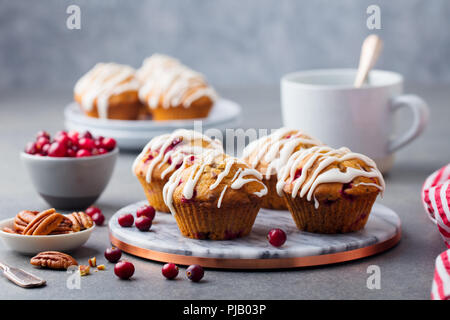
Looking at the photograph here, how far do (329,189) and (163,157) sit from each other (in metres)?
0.52

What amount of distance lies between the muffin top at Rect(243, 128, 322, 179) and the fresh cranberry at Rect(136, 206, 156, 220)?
306 mm

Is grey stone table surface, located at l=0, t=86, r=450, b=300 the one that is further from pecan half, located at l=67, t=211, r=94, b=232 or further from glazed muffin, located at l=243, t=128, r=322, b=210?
glazed muffin, located at l=243, t=128, r=322, b=210

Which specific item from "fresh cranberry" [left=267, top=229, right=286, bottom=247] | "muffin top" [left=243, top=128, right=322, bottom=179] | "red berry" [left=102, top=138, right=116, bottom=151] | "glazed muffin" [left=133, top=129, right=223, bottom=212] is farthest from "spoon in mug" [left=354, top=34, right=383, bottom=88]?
"fresh cranberry" [left=267, top=229, right=286, bottom=247]

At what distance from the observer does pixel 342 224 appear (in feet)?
6.27

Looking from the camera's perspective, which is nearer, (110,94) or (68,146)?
(68,146)

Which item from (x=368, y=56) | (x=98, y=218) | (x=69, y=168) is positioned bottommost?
(x=98, y=218)

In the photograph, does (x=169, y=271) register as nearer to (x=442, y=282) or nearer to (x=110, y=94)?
(x=442, y=282)

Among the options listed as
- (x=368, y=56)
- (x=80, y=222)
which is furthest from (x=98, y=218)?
(x=368, y=56)

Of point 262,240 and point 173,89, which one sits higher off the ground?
point 173,89

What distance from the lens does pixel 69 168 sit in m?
2.29

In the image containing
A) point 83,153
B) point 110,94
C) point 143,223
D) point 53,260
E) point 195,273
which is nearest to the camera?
point 195,273
